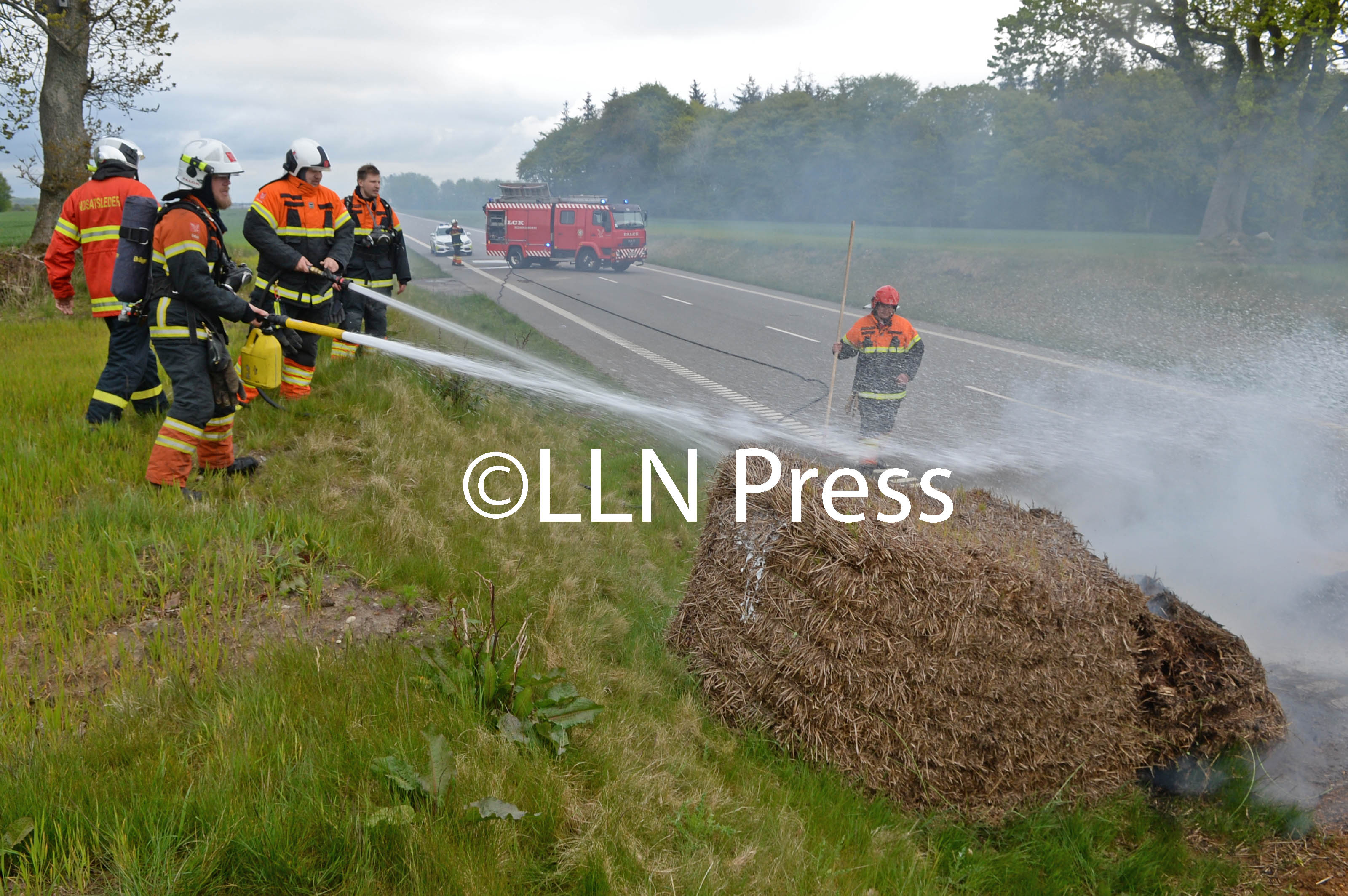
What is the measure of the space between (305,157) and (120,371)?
89.9 inches

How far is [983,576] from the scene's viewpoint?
3529mm

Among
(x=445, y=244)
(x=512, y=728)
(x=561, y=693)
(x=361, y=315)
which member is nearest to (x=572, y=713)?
(x=561, y=693)

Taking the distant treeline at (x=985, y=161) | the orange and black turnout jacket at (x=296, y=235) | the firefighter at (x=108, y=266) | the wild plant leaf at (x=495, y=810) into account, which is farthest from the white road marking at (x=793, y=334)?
the distant treeline at (x=985, y=161)

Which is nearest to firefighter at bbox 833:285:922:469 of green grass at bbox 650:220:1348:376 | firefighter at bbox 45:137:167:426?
firefighter at bbox 45:137:167:426

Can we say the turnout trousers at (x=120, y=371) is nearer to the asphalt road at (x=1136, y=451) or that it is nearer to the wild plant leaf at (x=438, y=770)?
the wild plant leaf at (x=438, y=770)

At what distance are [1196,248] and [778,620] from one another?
80.2 ft

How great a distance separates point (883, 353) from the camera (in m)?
7.05

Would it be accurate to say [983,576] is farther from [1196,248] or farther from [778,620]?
[1196,248]

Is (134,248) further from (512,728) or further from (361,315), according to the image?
(512,728)

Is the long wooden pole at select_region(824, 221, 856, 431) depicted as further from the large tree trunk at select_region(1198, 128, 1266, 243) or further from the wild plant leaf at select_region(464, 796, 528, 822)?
the large tree trunk at select_region(1198, 128, 1266, 243)

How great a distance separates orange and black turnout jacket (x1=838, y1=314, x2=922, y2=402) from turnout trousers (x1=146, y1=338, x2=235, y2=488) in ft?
15.5

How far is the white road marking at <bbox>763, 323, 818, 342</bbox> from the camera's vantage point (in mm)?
14965

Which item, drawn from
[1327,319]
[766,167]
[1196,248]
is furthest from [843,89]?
[1327,319]

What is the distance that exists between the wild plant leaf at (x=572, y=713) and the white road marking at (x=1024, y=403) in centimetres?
844
